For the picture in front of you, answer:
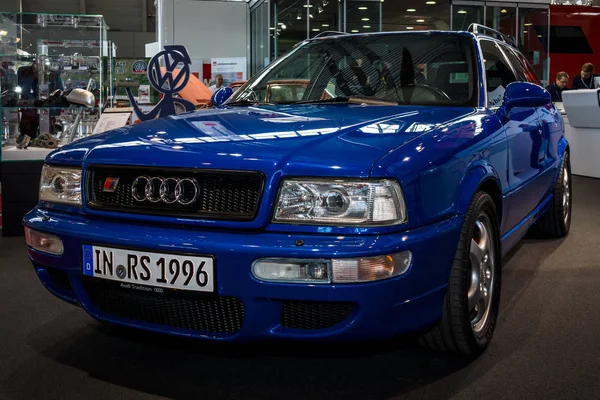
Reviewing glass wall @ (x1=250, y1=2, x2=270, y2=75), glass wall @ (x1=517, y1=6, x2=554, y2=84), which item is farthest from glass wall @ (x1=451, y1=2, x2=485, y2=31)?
glass wall @ (x1=250, y1=2, x2=270, y2=75)

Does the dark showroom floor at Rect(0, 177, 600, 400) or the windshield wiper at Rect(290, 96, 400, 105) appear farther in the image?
the windshield wiper at Rect(290, 96, 400, 105)

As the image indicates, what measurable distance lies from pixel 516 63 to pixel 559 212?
1201 millimetres

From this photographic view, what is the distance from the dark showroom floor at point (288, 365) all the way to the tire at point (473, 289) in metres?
0.09

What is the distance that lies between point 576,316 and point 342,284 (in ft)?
5.27

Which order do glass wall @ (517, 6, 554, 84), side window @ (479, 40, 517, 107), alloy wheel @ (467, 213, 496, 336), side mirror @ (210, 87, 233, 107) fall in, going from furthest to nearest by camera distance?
glass wall @ (517, 6, 554, 84) < side mirror @ (210, 87, 233, 107) < side window @ (479, 40, 517, 107) < alloy wheel @ (467, 213, 496, 336)

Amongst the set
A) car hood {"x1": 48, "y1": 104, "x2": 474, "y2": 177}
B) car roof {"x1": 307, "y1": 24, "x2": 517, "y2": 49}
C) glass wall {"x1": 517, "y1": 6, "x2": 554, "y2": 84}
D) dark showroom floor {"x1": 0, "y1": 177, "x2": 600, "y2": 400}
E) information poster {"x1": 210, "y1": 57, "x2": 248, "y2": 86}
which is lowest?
dark showroom floor {"x1": 0, "y1": 177, "x2": 600, "y2": 400}

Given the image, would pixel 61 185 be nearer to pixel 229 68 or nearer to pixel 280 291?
pixel 280 291

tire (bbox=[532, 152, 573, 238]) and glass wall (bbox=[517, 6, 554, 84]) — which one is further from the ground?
glass wall (bbox=[517, 6, 554, 84])

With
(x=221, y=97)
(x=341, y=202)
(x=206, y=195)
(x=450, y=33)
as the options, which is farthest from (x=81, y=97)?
(x=341, y=202)

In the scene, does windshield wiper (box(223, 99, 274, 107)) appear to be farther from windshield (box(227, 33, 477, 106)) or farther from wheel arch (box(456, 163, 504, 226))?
wheel arch (box(456, 163, 504, 226))

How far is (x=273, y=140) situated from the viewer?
2096 mm

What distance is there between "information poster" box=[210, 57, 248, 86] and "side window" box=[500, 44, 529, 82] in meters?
11.8

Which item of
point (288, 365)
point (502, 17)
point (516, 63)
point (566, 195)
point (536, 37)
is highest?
point (502, 17)

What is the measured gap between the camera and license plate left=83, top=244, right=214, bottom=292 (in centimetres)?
195
